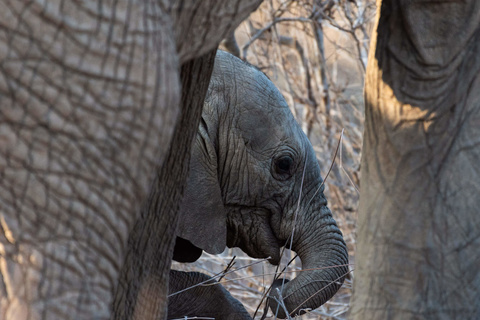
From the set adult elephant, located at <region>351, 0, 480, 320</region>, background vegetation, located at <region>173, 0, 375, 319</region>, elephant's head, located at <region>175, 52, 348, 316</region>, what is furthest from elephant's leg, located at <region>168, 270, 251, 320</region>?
adult elephant, located at <region>351, 0, 480, 320</region>

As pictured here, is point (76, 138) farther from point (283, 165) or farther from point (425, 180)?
point (283, 165)

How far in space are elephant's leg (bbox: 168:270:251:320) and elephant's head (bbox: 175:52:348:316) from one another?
0.07m

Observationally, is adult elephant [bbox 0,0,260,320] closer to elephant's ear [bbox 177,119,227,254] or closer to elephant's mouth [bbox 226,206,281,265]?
elephant's ear [bbox 177,119,227,254]

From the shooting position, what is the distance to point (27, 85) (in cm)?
71

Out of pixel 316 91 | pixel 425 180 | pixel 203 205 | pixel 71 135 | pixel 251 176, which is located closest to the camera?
pixel 71 135

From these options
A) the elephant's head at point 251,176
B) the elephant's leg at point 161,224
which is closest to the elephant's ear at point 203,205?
the elephant's head at point 251,176

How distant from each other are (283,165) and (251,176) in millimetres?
90

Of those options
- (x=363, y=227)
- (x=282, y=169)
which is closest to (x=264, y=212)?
(x=282, y=169)

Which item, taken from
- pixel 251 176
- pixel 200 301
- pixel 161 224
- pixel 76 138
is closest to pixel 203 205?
pixel 251 176

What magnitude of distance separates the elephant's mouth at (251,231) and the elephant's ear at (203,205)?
0.22 ft

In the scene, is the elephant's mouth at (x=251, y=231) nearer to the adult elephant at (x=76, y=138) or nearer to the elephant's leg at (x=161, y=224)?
the elephant's leg at (x=161, y=224)

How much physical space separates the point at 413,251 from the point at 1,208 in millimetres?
517

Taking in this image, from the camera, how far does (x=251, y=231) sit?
7.41 ft

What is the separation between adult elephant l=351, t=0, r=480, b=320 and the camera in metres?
1.01
